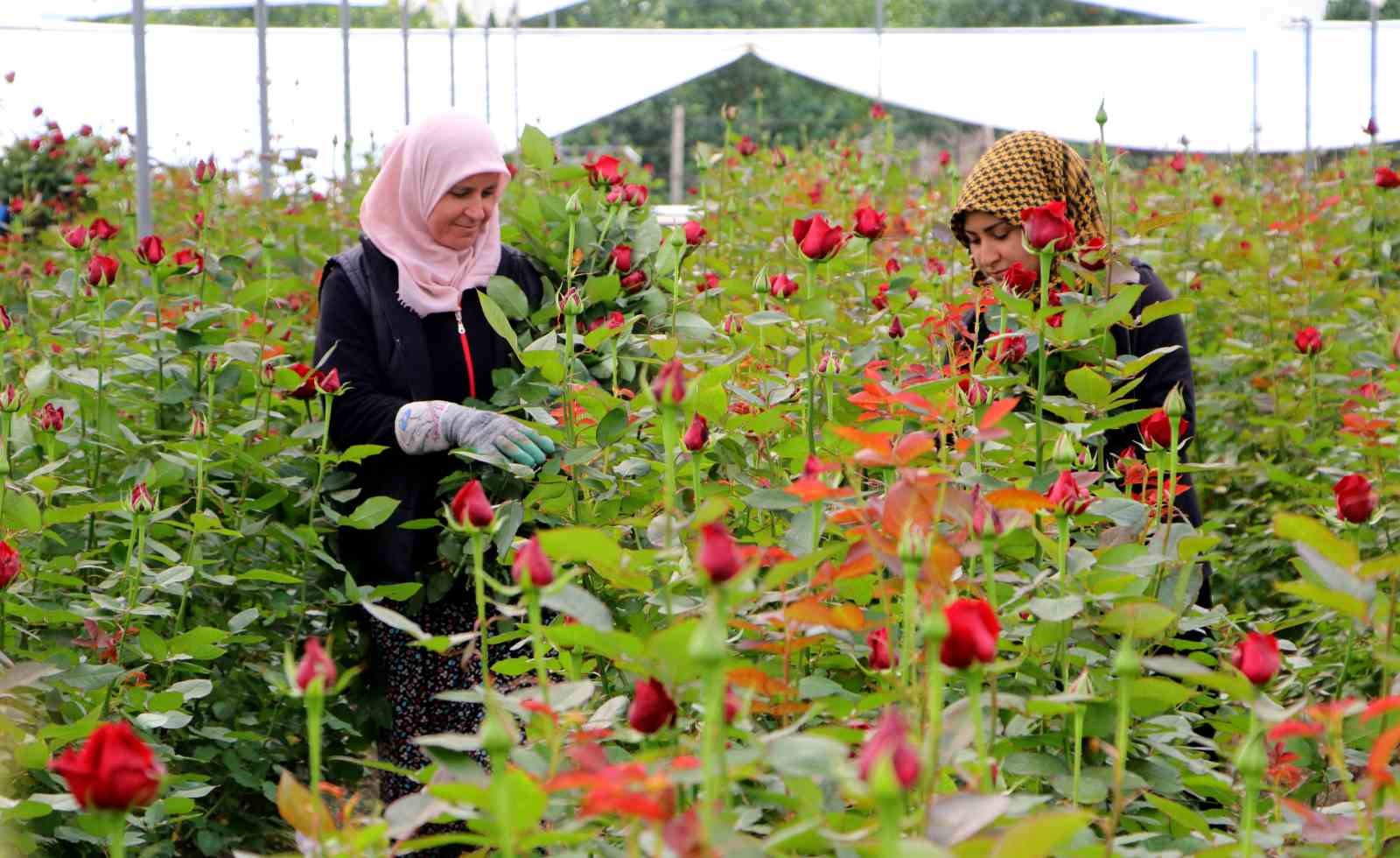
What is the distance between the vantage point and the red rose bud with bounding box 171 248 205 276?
233 centimetres

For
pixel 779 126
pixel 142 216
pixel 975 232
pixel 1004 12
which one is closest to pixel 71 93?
pixel 142 216

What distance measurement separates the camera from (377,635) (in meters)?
2.58

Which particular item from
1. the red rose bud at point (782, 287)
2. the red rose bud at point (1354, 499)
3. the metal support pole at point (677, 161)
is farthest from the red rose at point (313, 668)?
the metal support pole at point (677, 161)

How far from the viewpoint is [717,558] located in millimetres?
711

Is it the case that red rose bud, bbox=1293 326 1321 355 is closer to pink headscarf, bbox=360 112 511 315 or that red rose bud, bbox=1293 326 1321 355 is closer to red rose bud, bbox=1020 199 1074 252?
red rose bud, bbox=1020 199 1074 252

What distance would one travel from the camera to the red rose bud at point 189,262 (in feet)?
7.65

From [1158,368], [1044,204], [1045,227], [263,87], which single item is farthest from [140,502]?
[263,87]

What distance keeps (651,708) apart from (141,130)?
3.60 meters

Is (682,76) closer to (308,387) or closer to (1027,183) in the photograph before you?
(1027,183)

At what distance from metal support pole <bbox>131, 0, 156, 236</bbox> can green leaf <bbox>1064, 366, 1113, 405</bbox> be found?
116 inches

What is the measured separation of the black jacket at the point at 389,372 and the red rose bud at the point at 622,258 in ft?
0.79

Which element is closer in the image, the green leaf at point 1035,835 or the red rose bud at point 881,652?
the green leaf at point 1035,835

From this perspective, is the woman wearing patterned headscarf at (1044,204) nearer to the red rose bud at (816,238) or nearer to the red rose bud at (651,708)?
the red rose bud at (816,238)

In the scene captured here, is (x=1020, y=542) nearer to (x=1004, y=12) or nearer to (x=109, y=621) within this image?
(x=109, y=621)
